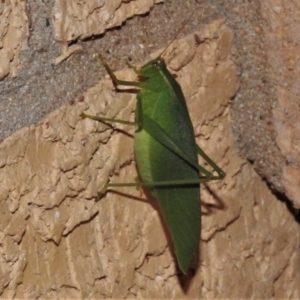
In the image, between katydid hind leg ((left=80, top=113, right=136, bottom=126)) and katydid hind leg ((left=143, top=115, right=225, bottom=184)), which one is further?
katydid hind leg ((left=143, top=115, right=225, bottom=184))

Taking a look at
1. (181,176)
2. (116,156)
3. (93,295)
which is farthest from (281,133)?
(93,295)

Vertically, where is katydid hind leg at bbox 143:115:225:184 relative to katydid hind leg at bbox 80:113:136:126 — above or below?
below

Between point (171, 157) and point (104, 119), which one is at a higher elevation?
point (104, 119)

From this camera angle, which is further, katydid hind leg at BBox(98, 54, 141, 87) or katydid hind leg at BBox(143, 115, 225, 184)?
katydid hind leg at BBox(143, 115, 225, 184)

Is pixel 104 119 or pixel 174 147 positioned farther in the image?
pixel 174 147

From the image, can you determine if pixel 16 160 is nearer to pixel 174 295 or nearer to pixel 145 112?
pixel 145 112

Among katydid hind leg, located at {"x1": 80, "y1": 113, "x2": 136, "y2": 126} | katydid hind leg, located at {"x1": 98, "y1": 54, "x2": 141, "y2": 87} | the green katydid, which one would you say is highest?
katydid hind leg, located at {"x1": 98, "y1": 54, "x2": 141, "y2": 87}

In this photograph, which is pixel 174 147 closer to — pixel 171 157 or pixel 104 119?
pixel 171 157

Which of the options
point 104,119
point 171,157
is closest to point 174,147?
point 171,157

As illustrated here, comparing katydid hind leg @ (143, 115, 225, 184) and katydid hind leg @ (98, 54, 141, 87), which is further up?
katydid hind leg @ (98, 54, 141, 87)
